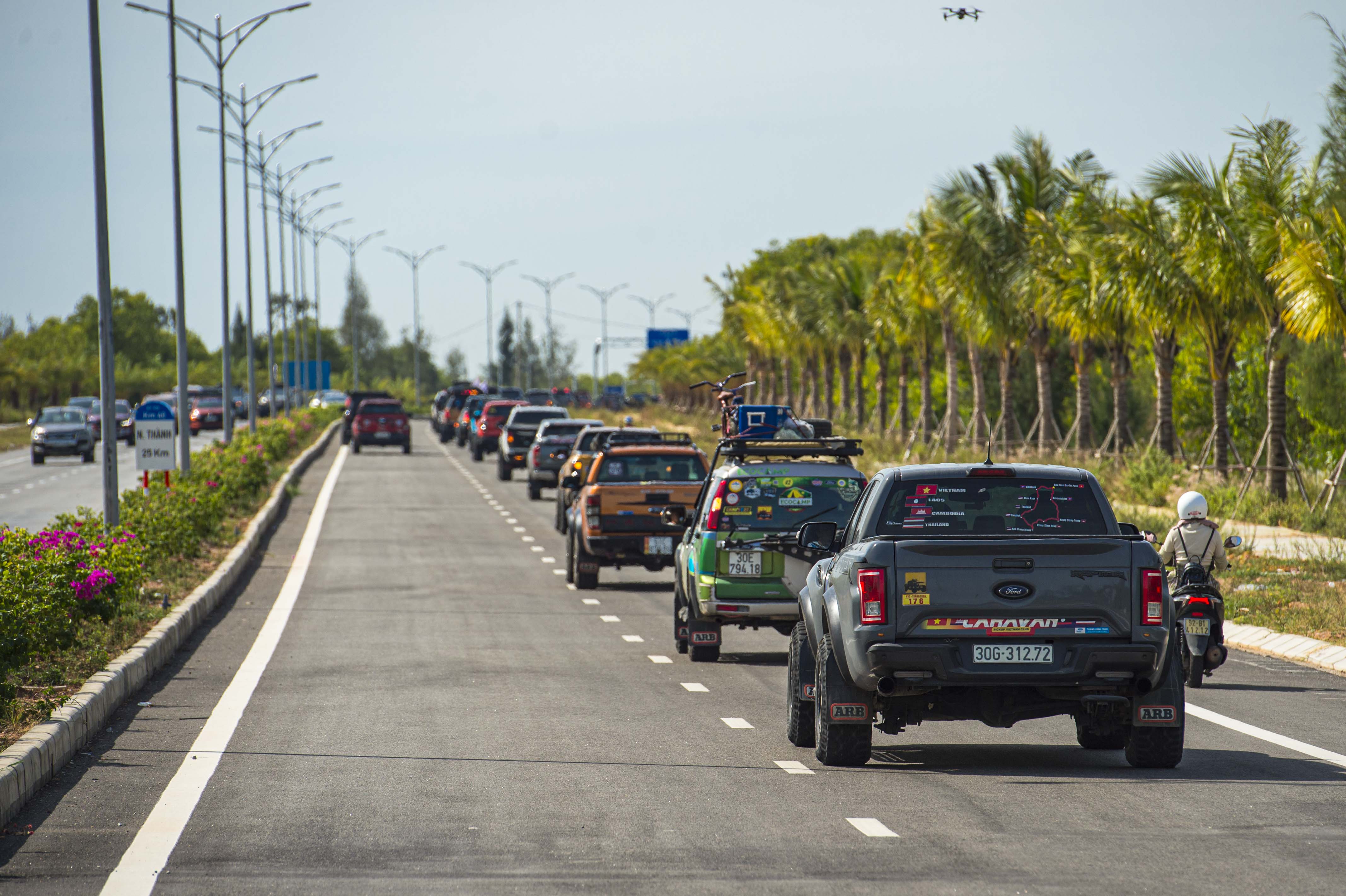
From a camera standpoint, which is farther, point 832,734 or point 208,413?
point 208,413

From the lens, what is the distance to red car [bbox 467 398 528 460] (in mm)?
56469

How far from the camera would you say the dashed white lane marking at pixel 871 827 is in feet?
25.6

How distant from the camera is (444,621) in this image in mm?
17672

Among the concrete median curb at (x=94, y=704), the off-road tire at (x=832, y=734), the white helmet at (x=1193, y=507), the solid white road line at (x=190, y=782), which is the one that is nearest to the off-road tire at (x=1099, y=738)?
the off-road tire at (x=832, y=734)

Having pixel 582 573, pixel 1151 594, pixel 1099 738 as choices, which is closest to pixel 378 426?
pixel 582 573

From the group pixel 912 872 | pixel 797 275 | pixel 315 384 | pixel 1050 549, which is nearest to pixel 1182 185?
pixel 1050 549

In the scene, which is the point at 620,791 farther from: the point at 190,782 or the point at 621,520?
the point at 621,520

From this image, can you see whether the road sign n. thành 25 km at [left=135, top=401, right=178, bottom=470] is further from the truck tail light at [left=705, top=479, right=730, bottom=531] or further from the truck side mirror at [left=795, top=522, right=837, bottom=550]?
the truck side mirror at [left=795, top=522, right=837, bottom=550]

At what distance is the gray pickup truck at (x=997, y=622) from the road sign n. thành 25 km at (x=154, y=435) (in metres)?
14.6

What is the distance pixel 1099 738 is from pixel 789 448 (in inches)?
235

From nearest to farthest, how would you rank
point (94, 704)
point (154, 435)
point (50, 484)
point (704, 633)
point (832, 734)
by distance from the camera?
point (832, 734) → point (94, 704) → point (704, 633) → point (154, 435) → point (50, 484)

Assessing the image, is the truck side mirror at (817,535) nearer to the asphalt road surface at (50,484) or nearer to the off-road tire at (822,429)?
the off-road tire at (822,429)

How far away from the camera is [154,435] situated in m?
22.3

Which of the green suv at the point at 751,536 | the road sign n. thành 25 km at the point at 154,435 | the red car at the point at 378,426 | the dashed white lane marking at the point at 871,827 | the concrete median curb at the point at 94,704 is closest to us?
the dashed white lane marking at the point at 871,827
